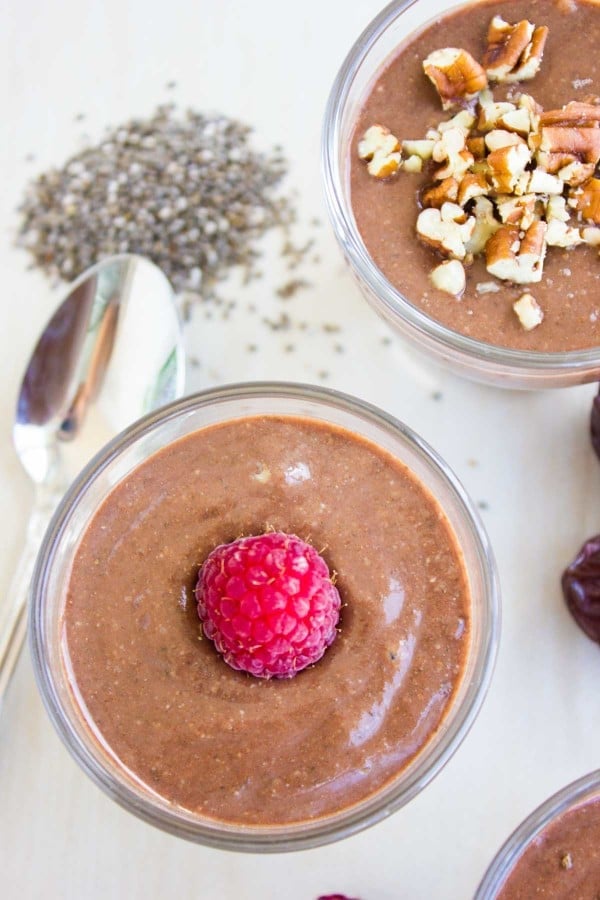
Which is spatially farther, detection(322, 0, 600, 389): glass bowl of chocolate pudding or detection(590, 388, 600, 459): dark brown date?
detection(590, 388, 600, 459): dark brown date

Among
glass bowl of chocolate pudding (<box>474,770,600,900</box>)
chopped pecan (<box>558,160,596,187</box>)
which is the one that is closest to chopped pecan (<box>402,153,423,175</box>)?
chopped pecan (<box>558,160,596,187</box>)

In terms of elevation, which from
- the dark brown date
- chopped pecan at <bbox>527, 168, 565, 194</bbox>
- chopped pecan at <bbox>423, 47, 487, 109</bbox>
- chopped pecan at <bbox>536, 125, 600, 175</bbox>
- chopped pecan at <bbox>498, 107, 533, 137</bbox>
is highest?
chopped pecan at <bbox>423, 47, 487, 109</bbox>

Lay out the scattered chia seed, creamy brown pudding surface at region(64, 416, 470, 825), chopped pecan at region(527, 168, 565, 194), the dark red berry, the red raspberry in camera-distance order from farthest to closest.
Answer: the scattered chia seed → the dark red berry → chopped pecan at region(527, 168, 565, 194) → creamy brown pudding surface at region(64, 416, 470, 825) → the red raspberry

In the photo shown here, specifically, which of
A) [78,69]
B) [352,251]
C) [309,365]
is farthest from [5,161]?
[352,251]

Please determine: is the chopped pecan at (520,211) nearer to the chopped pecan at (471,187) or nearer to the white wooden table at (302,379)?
the chopped pecan at (471,187)

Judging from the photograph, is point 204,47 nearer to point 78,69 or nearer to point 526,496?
point 78,69

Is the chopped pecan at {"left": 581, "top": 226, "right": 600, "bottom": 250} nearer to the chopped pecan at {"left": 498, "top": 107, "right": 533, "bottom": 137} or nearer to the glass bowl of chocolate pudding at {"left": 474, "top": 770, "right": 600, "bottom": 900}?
the chopped pecan at {"left": 498, "top": 107, "right": 533, "bottom": 137}
